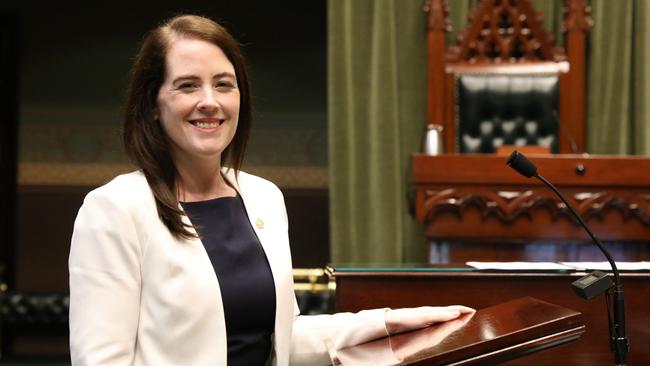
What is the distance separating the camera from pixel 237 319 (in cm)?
172

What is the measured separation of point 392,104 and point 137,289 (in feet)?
11.7

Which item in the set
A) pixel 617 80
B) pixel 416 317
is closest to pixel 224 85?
pixel 416 317

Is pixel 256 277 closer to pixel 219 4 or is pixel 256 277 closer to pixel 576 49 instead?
pixel 576 49

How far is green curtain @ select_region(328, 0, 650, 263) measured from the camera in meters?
5.06

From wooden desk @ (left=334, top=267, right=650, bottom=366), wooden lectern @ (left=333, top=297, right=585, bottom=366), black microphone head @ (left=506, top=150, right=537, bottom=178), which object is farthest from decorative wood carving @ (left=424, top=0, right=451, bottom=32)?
wooden lectern @ (left=333, top=297, right=585, bottom=366)

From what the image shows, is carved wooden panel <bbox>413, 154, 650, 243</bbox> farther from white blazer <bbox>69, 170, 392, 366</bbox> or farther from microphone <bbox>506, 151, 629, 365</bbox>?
white blazer <bbox>69, 170, 392, 366</bbox>

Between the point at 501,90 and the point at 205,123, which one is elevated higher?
the point at 501,90

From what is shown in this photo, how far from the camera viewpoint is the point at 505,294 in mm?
2428

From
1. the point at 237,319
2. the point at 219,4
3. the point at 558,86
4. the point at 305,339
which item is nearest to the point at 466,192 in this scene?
the point at 558,86

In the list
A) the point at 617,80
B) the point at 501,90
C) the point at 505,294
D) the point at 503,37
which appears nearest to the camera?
the point at 505,294

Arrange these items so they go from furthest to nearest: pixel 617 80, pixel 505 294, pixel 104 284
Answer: pixel 617 80
pixel 505 294
pixel 104 284

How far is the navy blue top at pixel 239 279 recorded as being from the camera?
1.73 m

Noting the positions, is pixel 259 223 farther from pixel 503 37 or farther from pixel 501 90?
pixel 503 37

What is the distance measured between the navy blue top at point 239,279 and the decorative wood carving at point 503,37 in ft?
10.9
